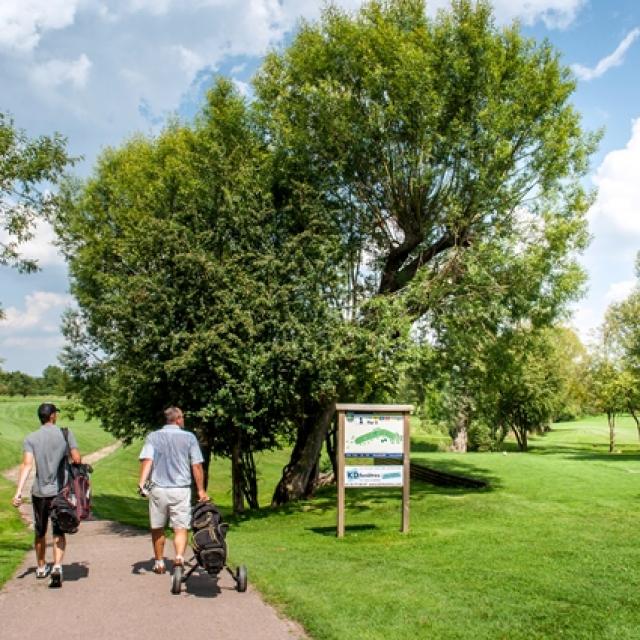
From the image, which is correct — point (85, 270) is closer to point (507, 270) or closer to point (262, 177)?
point (262, 177)

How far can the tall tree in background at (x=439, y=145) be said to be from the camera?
17.4 metres

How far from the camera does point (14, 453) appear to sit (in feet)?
148

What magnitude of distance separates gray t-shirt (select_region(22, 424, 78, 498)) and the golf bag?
207 centimetres

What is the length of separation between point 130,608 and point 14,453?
42.8 meters

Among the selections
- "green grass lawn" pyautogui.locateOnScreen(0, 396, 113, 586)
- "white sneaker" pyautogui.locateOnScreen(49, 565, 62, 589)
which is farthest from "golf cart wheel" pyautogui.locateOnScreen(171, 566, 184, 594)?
"green grass lawn" pyautogui.locateOnScreen(0, 396, 113, 586)

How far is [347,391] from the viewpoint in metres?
18.7

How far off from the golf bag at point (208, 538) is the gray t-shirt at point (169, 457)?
1.86 ft

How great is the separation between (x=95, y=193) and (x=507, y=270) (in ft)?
58.0

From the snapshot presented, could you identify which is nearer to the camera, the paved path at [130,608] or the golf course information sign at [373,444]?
the paved path at [130,608]

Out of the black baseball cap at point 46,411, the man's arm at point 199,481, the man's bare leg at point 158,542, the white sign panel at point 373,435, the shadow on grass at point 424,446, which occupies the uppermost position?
the black baseball cap at point 46,411

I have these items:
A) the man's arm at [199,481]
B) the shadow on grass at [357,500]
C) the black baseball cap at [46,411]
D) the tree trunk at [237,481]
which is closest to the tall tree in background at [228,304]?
the tree trunk at [237,481]

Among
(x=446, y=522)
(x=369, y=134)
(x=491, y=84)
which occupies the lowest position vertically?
(x=446, y=522)

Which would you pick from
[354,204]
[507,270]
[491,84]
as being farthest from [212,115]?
[507,270]

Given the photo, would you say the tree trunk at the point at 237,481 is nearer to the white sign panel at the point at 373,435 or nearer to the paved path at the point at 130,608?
the white sign panel at the point at 373,435
